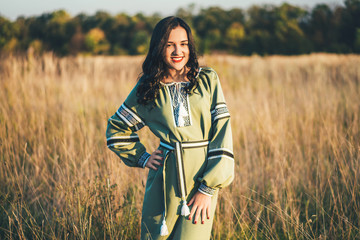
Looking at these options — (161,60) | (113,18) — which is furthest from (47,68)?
(113,18)

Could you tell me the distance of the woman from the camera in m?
1.23

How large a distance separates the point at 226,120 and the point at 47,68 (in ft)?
15.2

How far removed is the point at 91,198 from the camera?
193 cm

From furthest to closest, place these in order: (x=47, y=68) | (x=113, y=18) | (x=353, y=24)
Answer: (x=113, y=18) < (x=353, y=24) < (x=47, y=68)

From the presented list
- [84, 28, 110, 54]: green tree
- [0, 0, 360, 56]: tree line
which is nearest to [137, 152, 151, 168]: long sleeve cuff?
[0, 0, 360, 56]: tree line

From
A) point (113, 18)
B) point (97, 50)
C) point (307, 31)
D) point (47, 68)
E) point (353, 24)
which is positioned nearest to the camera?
point (47, 68)

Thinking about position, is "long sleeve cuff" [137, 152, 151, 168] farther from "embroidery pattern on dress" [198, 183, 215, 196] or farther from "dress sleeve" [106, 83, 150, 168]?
"embroidery pattern on dress" [198, 183, 215, 196]

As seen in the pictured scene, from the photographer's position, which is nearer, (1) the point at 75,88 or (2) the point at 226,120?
(2) the point at 226,120

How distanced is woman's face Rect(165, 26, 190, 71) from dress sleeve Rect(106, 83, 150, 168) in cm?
24

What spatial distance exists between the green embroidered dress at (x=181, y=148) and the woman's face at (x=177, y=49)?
104mm

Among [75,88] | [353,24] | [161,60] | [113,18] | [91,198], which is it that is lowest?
[91,198]

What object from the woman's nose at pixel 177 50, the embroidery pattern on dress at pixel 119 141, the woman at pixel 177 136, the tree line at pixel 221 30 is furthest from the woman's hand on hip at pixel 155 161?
the tree line at pixel 221 30

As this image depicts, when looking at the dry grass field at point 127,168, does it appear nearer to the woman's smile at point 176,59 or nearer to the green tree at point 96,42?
the woman's smile at point 176,59

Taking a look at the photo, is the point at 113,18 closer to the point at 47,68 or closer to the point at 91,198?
the point at 47,68
